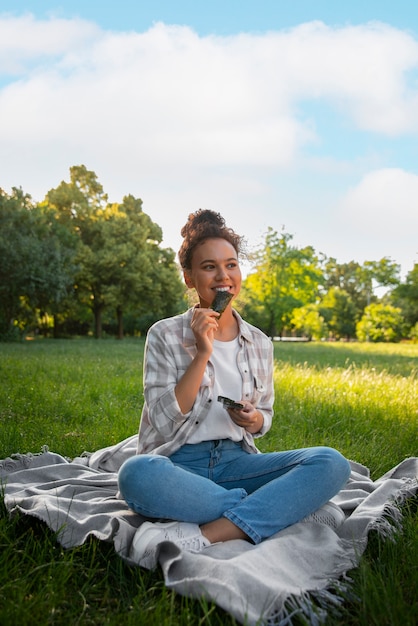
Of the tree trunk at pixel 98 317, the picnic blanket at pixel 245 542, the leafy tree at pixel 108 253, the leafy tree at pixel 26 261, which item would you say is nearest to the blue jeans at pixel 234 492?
the picnic blanket at pixel 245 542

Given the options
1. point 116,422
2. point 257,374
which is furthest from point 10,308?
point 257,374

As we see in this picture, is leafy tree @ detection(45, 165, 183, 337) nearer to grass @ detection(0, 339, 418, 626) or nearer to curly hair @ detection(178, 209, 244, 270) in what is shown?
grass @ detection(0, 339, 418, 626)

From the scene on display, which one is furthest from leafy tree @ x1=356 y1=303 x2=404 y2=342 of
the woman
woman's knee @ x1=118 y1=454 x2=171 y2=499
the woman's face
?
woman's knee @ x1=118 y1=454 x2=171 y2=499

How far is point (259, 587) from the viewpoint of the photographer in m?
2.04

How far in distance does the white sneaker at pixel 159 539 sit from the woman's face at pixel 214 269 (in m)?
1.23

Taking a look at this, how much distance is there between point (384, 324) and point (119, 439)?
37721mm

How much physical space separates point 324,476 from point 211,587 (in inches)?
35.9

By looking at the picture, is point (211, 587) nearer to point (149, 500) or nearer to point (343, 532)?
point (149, 500)

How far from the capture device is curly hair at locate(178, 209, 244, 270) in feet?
10.4

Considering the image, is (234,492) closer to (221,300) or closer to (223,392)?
(223,392)

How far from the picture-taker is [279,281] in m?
38.4

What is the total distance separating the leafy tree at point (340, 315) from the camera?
5700 cm

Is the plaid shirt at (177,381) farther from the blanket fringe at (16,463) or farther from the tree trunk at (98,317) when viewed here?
the tree trunk at (98,317)

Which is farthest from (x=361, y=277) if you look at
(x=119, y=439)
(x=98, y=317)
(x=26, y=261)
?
(x=119, y=439)
